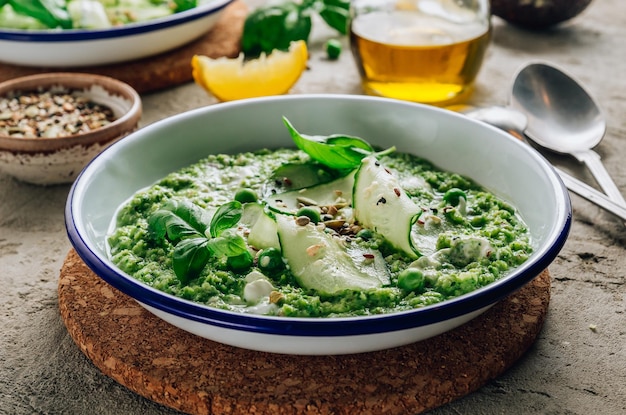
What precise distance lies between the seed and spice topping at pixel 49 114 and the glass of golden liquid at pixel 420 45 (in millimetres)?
1053

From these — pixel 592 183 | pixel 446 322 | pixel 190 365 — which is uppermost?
pixel 446 322

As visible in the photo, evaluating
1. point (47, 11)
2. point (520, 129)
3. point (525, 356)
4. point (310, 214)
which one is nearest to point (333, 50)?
point (520, 129)

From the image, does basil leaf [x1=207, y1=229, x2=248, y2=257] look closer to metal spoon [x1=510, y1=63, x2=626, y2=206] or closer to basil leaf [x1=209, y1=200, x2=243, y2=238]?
basil leaf [x1=209, y1=200, x2=243, y2=238]

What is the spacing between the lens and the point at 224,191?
2.40 metres

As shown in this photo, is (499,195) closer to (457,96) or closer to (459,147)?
(459,147)

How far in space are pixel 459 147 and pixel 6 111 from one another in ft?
5.45

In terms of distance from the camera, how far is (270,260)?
6.31ft

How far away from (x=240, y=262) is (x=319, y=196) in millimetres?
465

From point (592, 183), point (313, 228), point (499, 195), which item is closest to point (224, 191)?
point (313, 228)

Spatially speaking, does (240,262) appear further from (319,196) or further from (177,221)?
(319,196)

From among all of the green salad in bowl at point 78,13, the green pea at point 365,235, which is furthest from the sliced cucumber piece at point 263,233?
the green salad in bowl at point 78,13

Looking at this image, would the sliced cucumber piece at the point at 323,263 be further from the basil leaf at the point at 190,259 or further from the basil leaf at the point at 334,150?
the basil leaf at the point at 334,150

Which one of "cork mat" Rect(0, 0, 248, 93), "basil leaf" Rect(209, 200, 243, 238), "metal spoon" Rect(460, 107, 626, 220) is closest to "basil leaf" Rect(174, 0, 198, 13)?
"cork mat" Rect(0, 0, 248, 93)

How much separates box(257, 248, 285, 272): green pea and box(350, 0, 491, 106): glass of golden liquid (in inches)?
54.0
